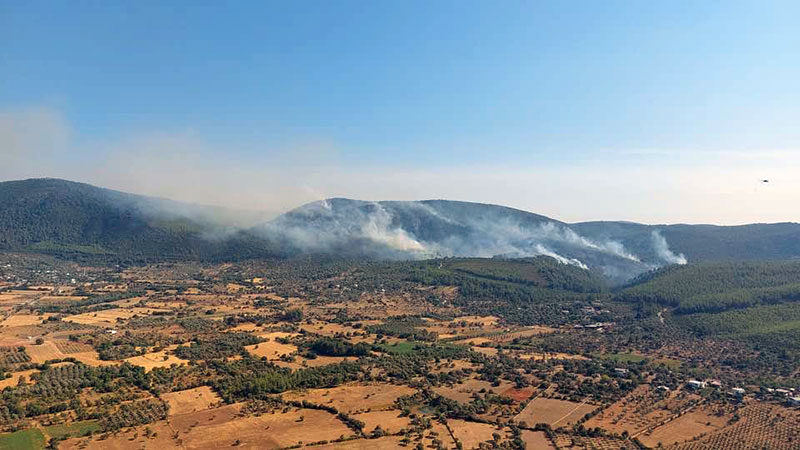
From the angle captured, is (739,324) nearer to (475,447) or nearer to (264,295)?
(475,447)

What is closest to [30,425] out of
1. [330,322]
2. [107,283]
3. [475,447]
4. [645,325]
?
[475,447]

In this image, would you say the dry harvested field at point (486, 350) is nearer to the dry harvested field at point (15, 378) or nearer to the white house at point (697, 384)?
the white house at point (697, 384)

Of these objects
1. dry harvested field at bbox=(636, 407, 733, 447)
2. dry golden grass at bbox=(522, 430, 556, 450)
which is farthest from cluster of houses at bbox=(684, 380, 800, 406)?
dry golden grass at bbox=(522, 430, 556, 450)

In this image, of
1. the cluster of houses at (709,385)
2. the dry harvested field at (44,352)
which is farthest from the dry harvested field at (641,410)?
the dry harvested field at (44,352)

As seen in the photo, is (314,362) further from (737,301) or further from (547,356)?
(737,301)

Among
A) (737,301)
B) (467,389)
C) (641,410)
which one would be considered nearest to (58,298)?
(467,389)

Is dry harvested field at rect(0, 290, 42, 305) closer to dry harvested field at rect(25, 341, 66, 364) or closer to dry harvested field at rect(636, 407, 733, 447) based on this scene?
dry harvested field at rect(25, 341, 66, 364)
